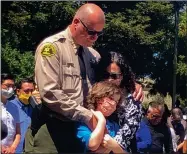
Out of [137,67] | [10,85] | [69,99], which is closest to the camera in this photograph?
[69,99]

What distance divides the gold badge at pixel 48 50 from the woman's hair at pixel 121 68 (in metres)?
0.37

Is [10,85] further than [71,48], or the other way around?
[10,85]

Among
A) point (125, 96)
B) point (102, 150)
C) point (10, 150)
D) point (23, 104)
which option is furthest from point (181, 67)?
point (102, 150)

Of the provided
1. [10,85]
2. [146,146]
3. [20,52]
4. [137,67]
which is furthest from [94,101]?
[137,67]

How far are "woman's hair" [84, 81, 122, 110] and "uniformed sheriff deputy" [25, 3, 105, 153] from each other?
48 millimetres

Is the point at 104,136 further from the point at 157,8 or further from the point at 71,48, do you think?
the point at 157,8

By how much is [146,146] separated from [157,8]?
15015 mm

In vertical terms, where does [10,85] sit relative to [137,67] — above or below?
above

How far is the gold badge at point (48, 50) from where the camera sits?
2.79 meters

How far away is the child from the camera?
2814 millimetres

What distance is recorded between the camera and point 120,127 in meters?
3.09

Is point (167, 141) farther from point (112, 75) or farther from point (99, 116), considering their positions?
point (99, 116)

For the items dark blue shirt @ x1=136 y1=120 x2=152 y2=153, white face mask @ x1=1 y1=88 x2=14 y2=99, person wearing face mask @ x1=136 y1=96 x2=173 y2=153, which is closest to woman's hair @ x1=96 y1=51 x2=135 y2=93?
dark blue shirt @ x1=136 y1=120 x2=152 y2=153

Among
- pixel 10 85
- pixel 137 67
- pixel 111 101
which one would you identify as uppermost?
pixel 111 101
